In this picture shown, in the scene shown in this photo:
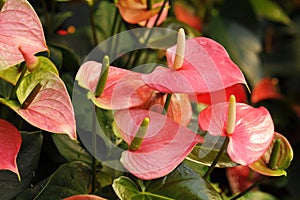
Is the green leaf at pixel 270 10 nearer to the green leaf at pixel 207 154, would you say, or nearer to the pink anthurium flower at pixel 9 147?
the green leaf at pixel 207 154

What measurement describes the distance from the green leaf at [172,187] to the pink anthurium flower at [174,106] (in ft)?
0.18

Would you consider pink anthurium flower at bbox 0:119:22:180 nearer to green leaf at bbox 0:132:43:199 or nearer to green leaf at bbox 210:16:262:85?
green leaf at bbox 0:132:43:199

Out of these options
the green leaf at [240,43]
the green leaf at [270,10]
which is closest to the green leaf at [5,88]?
the green leaf at [240,43]

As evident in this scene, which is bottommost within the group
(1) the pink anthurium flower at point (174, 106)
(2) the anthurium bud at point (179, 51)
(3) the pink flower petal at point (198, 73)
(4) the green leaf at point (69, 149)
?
(4) the green leaf at point (69, 149)

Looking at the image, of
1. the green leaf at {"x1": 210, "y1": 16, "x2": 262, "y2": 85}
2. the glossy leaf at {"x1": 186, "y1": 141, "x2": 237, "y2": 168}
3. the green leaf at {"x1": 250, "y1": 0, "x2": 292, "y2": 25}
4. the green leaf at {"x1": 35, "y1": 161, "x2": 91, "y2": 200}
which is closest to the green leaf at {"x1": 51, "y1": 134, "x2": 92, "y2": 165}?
the green leaf at {"x1": 35, "y1": 161, "x2": 91, "y2": 200}

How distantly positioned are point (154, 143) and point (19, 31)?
16 cm

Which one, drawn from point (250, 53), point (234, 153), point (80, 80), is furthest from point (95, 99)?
point (250, 53)

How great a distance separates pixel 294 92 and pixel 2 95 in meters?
1.16

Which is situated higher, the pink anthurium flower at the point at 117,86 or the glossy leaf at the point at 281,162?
the pink anthurium flower at the point at 117,86

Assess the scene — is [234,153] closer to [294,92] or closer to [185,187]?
[185,187]

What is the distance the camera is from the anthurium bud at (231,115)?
504mm

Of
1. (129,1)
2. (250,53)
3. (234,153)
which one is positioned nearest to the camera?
(234,153)

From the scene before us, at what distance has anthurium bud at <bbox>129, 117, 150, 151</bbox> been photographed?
0.48 meters

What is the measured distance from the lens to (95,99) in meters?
0.51
